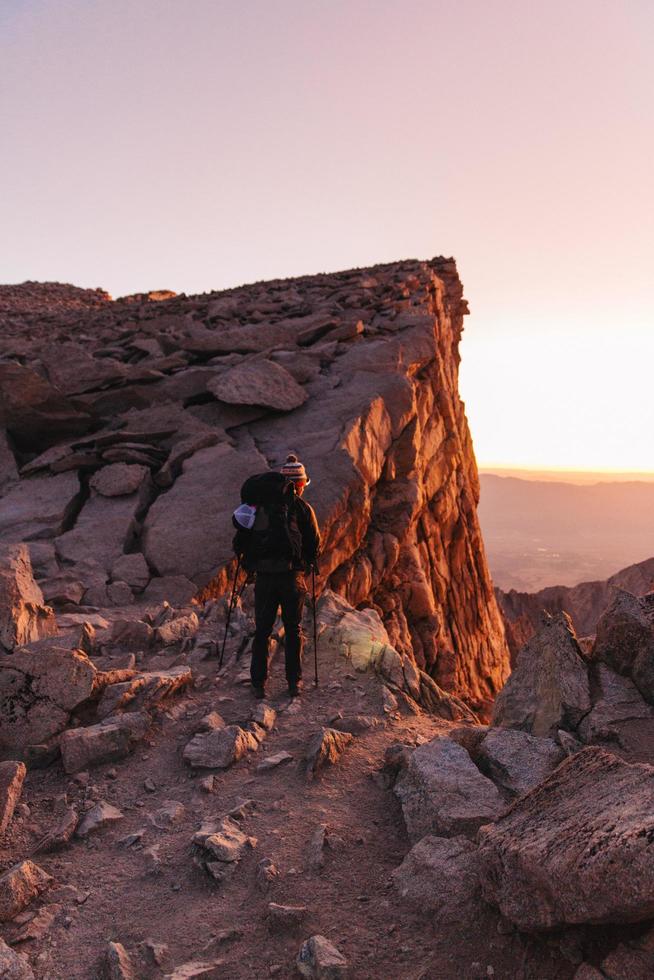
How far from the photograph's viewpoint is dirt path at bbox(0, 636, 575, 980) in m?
3.37

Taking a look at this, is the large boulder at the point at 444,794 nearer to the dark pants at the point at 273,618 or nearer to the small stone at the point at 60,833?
the dark pants at the point at 273,618

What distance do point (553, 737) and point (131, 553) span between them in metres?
8.01

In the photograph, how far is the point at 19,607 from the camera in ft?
21.8

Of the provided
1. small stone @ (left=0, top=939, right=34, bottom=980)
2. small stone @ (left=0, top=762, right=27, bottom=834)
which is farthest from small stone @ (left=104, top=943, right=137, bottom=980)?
small stone @ (left=0, top=762, right=27, bottom=834)

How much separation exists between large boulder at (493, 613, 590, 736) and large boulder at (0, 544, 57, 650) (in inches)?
193

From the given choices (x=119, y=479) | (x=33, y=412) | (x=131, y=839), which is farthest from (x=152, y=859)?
(x=33, y=412)

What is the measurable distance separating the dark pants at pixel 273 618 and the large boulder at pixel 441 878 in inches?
115

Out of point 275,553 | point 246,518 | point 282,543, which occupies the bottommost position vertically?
point 275,553

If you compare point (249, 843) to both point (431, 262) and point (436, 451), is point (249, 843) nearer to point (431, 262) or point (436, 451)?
point (436, 451)

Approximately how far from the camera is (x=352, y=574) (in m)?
13.5

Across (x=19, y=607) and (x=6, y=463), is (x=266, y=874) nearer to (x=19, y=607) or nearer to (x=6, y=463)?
(x=19, y=607)

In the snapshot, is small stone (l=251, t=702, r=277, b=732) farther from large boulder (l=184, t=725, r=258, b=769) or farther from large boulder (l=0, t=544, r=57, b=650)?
large boulder (l=0, t=544, r=57, b=650)

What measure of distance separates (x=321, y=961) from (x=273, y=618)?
3902 millimetres

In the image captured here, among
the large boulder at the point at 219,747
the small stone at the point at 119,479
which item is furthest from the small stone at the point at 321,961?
the small stone at the point at 119,479
